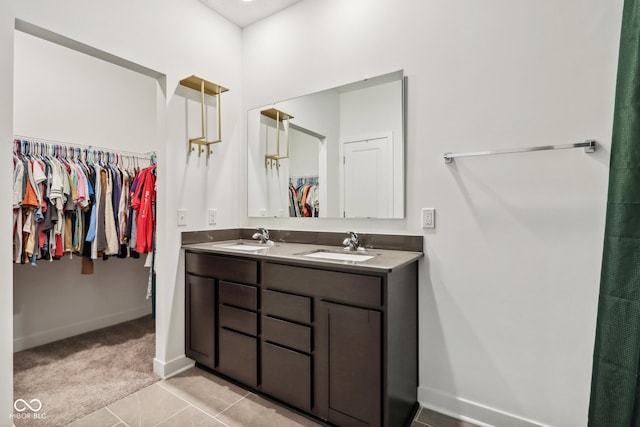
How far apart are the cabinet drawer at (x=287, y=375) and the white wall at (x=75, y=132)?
2.14 m

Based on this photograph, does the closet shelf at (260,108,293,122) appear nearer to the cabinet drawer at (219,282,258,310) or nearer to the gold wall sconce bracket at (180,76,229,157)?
the gold wall sconce bracket at (180,76,229,157)

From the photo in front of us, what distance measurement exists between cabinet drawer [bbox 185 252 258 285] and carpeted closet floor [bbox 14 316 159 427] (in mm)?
790

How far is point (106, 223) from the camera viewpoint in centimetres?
261

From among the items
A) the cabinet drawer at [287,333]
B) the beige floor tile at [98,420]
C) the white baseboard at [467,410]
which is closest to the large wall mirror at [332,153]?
the cabinet drawer at [287,333]

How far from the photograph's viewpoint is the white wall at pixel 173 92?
180cm

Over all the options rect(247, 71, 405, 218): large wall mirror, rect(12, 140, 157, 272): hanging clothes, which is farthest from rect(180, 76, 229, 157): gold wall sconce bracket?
rect(12, 140, 157, 272): hanging clothes

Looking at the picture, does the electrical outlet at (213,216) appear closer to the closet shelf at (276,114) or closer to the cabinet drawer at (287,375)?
Result: the closet shelf at (276,114)

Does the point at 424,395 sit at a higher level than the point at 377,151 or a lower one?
lower

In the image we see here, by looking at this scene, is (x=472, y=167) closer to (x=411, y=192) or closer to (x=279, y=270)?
(x=411, y=192)

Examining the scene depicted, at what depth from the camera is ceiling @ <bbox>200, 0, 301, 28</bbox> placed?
238 cm

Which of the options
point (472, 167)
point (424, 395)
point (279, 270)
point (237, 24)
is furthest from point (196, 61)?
point (424, 395)

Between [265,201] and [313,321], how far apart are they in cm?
123

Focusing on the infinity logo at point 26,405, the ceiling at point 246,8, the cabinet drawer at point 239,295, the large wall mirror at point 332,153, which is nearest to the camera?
the infinity logo at point 26,405

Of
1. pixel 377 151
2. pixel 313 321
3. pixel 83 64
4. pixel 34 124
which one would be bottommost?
pixel 313 321
